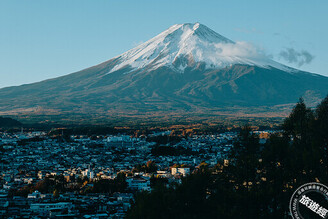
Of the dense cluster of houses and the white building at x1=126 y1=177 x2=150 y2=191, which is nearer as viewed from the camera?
the dense cluster of houses

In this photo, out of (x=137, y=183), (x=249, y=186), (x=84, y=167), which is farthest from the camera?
(x=84, y=167)

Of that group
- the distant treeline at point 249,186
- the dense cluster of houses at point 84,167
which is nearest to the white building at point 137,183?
the dense cluster of houses at point 84,167

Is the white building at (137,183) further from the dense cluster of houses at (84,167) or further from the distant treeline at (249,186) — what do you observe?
the distant treeline at (249,186)

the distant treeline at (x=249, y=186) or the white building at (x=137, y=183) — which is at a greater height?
the distant treeline at (x=249, y=186)

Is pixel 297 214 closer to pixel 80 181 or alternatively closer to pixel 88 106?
pixel 80 181

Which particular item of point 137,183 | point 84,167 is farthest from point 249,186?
point 84,167

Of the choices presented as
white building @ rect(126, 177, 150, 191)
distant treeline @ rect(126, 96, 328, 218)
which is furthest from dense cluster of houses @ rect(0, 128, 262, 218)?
distant treeline @ rect(126, 96, 328, 218)

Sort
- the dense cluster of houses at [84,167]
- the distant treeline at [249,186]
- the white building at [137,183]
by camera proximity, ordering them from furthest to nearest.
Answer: the white building at [137,183]
the dense cluster of houses at [84,167]
the distant treeline at [249,186]

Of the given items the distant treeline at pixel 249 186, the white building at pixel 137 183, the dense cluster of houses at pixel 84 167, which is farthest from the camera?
the white building at pixel 137 183

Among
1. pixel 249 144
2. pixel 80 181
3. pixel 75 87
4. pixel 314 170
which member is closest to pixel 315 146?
pixel 314 170

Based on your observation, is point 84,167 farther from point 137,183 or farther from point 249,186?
point 249,186

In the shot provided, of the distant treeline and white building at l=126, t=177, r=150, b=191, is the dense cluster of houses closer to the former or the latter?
white building at l=126, t=177, r=150, b=191
